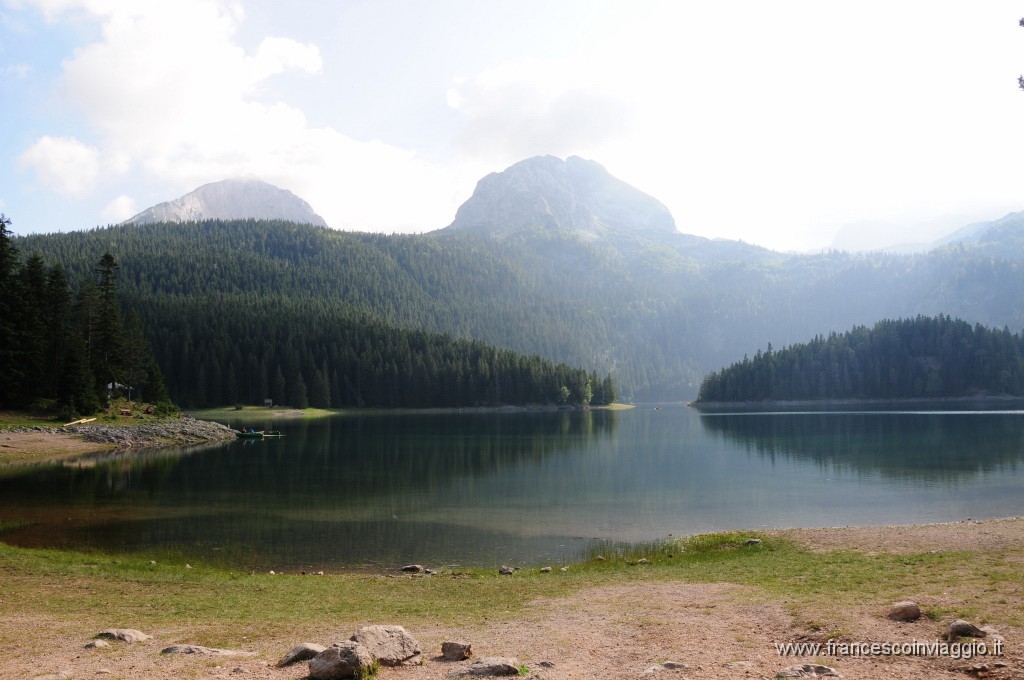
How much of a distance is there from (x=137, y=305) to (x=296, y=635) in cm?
19345

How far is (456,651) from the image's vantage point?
37.1 ft

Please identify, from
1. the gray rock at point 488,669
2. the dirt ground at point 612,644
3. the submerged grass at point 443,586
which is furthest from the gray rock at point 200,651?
the gray rock at point 488,669

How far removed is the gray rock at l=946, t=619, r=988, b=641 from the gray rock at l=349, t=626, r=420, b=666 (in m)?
9.20

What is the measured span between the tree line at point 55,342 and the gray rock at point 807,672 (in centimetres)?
7667

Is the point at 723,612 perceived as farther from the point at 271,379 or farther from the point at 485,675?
the point at 271,379

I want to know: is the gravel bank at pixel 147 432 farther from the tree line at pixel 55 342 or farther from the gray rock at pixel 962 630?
the gray rock at pixel 962 630

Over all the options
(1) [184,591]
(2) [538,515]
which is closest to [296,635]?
(1) [184,591]

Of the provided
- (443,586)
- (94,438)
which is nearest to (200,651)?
(443,586)

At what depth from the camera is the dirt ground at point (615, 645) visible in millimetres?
10250

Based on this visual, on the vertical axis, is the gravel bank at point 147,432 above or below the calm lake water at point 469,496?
above

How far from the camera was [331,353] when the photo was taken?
17462cm

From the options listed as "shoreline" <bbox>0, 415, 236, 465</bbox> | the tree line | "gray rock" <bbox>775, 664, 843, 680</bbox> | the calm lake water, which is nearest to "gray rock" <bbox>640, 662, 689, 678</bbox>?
"gray rock" <bbox>775, 664, 843, 680</bbox>

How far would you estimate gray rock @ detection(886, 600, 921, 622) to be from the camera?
496 inches

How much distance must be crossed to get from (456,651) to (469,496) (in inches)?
1222
